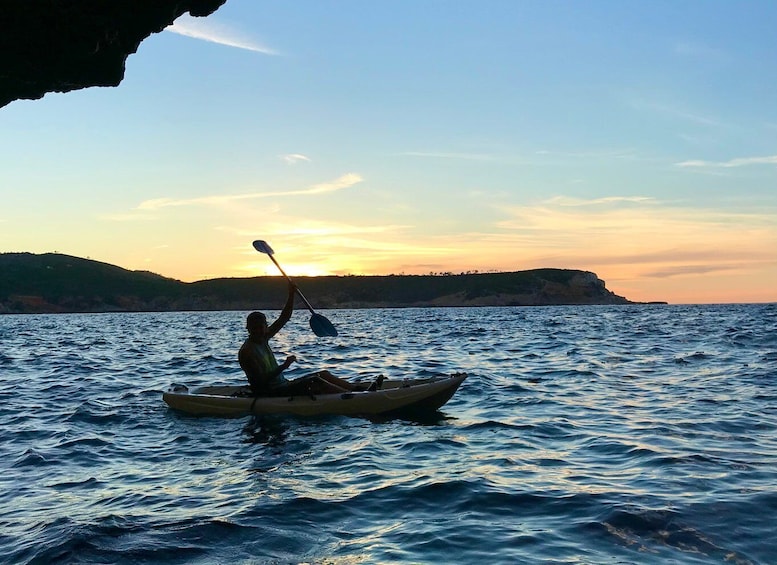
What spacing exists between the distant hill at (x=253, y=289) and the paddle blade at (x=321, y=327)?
137 metres

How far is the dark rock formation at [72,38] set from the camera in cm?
507

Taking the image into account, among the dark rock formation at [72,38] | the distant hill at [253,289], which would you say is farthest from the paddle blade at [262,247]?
the distant hill at [253,289]

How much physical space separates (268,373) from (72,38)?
7.98 meters

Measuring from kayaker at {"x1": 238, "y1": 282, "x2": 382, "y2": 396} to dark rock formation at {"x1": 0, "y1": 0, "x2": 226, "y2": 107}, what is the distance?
633 cm

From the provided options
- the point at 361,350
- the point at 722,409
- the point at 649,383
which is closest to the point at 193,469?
the point at 722,409

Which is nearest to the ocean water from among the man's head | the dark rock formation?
the man's head

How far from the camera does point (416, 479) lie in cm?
767

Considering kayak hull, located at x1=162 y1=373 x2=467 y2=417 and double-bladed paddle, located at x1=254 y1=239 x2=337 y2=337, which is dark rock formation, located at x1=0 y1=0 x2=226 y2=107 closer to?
kayak hull, located at x1=162 y1=373 x2=467 y2=417

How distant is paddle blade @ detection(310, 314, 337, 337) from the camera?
50.1 ft

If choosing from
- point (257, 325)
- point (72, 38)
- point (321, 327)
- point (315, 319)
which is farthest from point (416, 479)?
point (315, 319)

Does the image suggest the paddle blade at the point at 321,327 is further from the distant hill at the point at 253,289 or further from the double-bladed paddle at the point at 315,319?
the distant hill at the point at 253,289

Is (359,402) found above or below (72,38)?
below

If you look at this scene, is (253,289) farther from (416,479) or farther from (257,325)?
(416,479)

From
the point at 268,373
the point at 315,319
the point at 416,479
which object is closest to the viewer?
the point at 416,479
